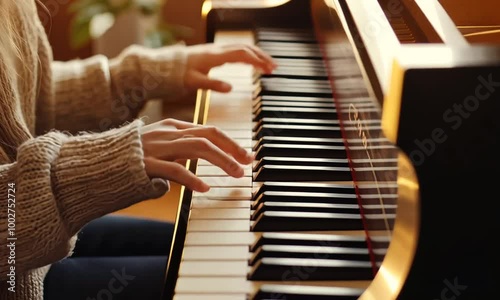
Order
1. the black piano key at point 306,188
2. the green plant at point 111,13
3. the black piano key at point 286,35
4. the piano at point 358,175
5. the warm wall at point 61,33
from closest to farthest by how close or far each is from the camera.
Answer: the piano at point 358,175 → the black piano key at point 306,188 → the black piano key at point 286,35 → the green plant at point 111,13 → the warm wall at point 61,33

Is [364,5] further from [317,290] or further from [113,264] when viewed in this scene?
[113,264]

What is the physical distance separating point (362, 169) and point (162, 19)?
1912 millimetres

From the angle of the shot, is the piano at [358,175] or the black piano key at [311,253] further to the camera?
the black piano key at [311,253]

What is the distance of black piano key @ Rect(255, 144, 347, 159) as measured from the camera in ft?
3.33

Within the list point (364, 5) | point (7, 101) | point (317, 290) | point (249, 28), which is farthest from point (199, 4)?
point (317, 290)

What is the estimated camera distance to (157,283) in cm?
111

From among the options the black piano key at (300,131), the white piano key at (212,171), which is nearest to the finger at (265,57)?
the black piano key at (300,131)

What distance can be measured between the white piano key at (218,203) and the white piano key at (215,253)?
4.0 inches

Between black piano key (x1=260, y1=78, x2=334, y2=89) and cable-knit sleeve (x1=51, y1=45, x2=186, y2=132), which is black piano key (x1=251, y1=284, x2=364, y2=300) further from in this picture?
cable-knit sleeve (x1=51, y1=45, x2=186, y2=132)

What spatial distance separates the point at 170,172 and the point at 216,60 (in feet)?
1.56

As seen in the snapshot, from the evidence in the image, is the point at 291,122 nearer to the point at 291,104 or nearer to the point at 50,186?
the point at 291,104

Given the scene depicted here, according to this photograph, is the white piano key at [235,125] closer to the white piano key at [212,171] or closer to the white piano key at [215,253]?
the white piano key at [212,171]

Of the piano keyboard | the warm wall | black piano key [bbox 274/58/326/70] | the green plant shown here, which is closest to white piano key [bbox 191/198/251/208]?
the piano keyboard

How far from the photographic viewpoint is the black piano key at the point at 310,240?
81 cm
